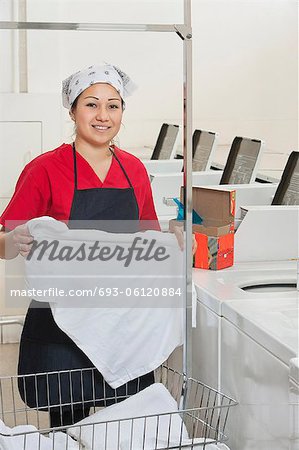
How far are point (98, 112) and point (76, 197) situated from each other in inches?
7.9

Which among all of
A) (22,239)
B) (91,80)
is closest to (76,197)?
(22,239)

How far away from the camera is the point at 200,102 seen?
16.8 ft

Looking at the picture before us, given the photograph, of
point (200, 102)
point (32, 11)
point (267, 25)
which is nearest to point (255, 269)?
point (32, 11)

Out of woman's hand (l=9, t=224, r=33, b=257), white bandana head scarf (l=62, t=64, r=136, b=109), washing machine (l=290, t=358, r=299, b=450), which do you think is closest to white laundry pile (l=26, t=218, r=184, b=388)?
woman's hand (l=9, t=224, r=33, b=257)

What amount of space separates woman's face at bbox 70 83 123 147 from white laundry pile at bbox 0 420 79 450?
669mm

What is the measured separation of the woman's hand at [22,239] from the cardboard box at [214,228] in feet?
1.92

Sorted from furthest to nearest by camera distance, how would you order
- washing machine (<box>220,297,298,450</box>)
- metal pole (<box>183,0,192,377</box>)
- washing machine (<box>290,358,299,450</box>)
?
metal pole (<box>183,0,192,377</box>) → washing machine (<box>220,297,298,450</box>) → washing machine (<box>290,358,299,450</box>)

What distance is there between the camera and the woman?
2.03 metres

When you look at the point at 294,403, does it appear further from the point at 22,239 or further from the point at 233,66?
the point at 233,66

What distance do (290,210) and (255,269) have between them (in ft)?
0.89

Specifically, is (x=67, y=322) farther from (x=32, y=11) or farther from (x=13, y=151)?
(x=32, y=11)

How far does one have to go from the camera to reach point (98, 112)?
2.02 m

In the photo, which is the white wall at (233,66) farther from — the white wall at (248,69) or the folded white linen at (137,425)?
the folded white linen at (137,425)

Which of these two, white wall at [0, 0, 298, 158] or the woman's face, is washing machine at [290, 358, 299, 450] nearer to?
the woman's face
